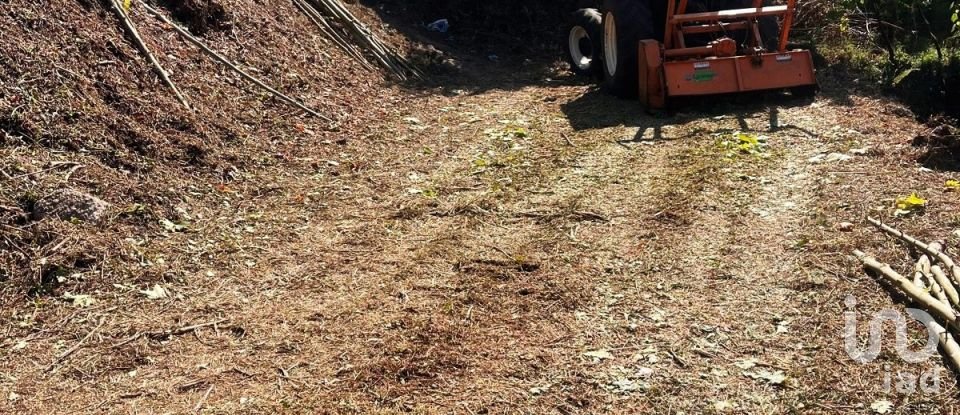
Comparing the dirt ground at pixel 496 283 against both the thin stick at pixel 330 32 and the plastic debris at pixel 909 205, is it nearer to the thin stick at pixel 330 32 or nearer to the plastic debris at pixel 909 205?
the plastic debris at pixel 909 205

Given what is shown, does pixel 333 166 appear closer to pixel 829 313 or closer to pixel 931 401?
pixel 829 313

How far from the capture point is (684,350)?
14.4ft

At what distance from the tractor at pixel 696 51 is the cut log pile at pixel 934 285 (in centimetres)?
364

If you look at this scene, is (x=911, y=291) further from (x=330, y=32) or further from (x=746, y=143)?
(x=330, y=32)

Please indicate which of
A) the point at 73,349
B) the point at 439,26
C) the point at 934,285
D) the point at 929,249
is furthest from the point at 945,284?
the point at 439,26

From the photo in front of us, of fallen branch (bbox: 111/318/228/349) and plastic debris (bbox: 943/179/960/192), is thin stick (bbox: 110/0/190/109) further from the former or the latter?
plastic debris (bbox: 943/179/960/192)

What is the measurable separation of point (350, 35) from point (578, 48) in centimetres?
279

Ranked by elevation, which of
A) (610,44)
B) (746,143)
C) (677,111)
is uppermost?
(610,44)

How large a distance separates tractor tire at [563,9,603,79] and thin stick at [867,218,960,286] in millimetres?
5313

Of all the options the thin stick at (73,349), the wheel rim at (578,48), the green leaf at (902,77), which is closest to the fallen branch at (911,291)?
the thin stick at (73,349)

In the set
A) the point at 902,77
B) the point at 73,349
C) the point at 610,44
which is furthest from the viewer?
the point at 610,44

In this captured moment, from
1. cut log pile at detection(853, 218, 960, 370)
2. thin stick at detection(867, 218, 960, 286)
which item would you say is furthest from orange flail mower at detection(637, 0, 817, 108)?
cut log pile at detection(853, 218, 960, 370)

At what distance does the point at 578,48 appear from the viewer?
11.5 m

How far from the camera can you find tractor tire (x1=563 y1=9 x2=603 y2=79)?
10539mm
